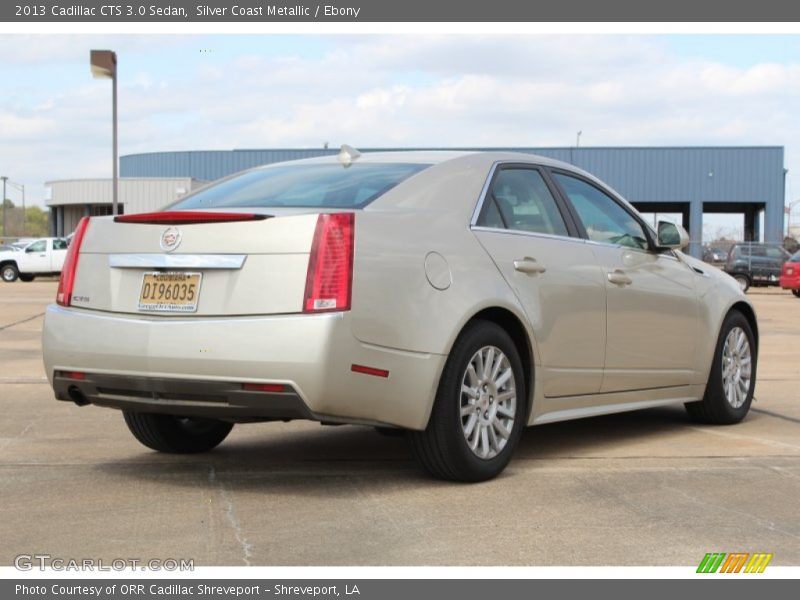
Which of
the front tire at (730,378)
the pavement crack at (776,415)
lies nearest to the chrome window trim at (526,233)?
the front tire at (730,378)

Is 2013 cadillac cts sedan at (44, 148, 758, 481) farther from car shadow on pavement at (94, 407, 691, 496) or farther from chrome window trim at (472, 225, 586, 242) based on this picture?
car shadow on pavement at (94, 407, 691, 496)

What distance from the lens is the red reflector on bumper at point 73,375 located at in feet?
18.4

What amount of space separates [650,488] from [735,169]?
4992 cm

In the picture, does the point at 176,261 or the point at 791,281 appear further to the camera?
the point at 791,281

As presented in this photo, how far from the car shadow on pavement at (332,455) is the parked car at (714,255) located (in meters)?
36.9

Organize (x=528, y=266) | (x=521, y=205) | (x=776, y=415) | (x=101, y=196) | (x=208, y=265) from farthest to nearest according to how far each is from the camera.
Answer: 1. (x=101, y=196)
2. (x=776, y=415)
3. (x=521, y=205)
4. (x=528, y=266)
5. (x=208, y=265)

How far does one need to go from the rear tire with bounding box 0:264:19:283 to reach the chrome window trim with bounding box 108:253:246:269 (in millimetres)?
39364

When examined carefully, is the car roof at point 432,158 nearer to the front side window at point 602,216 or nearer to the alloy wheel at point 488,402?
the front side window at point 602,216

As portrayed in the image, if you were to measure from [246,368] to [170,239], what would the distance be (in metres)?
0.78

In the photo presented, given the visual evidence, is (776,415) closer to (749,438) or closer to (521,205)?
(749,438)

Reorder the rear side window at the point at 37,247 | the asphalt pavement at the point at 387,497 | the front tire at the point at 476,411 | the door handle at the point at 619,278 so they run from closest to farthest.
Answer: the asphalt pavement at the point at 387,497
the front tire at the point at 476,411
the door handle at the point at 619,278
the rear side window at the point at 37,247

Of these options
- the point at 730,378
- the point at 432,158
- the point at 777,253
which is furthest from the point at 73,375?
the point at 777,253

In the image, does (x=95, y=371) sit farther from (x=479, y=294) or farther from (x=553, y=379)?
(x=553, y=379)

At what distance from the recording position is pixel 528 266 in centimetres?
617
